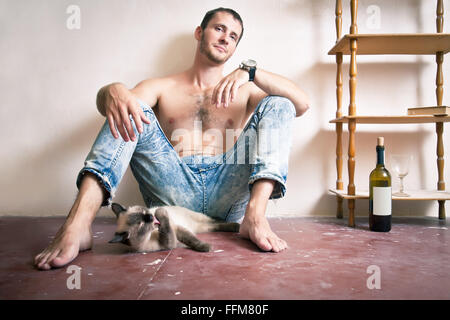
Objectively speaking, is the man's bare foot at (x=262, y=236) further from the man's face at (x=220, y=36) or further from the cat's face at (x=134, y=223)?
the man's face at (x=220, y=36)

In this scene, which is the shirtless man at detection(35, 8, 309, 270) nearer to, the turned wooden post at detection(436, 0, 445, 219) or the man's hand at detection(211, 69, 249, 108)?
the man's hand at detection(211, 69, 249, 108)

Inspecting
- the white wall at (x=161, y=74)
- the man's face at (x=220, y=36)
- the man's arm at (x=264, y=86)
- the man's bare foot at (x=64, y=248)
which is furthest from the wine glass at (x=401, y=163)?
the man's bare foot at (x=64, y=248)

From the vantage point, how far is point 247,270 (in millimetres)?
849

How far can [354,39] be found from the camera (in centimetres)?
143

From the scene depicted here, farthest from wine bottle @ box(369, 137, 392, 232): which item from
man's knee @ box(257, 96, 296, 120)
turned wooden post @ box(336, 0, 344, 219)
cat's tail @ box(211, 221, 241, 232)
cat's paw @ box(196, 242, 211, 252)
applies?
cat's paw @ box(196, 242, 211, 252)

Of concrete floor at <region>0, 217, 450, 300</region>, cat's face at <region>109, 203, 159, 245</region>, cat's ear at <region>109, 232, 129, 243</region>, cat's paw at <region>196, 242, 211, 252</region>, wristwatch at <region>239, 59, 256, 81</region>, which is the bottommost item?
concrete floor at <region>0, 217, 450, 300</region>

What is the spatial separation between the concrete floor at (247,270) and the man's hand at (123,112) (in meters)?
0.39

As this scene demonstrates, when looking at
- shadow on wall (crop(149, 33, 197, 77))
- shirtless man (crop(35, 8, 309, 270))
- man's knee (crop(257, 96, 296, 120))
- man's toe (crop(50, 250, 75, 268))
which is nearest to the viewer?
man's toe (crop(50, 250, 75, 268))

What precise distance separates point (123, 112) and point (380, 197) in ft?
3.48

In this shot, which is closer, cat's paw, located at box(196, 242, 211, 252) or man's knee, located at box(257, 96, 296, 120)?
cat's paw, located at box(196, 242, 211, 252)

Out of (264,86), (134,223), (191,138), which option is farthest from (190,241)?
(264,86)

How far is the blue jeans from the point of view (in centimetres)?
106

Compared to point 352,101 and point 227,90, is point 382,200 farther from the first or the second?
point 227,90
